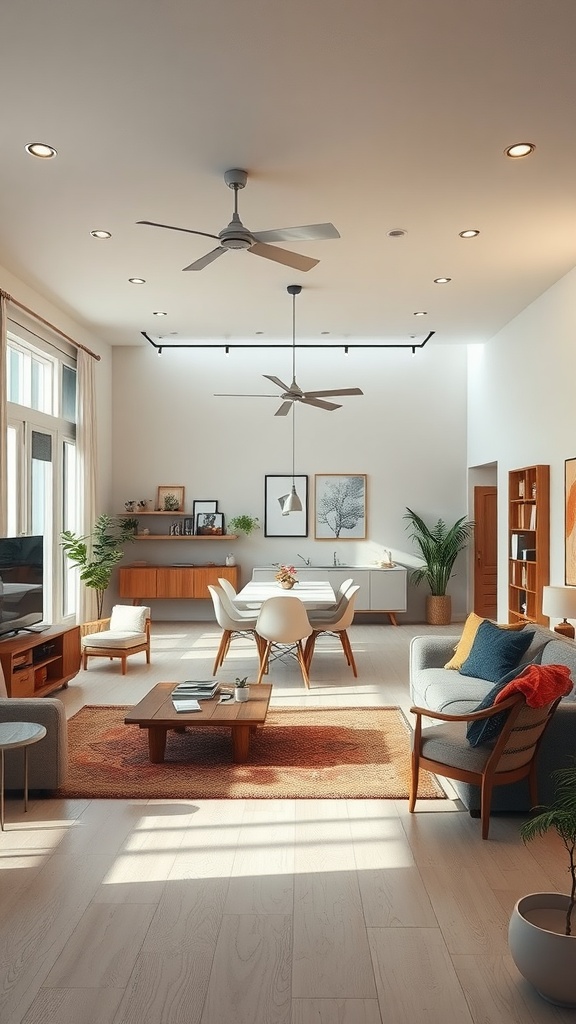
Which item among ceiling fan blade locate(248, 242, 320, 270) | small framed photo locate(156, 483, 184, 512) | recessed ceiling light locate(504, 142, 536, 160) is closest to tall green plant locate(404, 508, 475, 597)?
small framed photo locate(156, 483, 184, 512)

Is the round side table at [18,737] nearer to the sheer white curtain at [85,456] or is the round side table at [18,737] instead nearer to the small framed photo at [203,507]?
the sheer white curtain at [85,456]

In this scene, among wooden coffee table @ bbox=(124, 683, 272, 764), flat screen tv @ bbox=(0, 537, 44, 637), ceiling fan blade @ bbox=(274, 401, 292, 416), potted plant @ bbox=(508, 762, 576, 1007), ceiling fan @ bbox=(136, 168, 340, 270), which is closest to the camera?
potted plant @ bbox=(508, 762, 576, 1007)

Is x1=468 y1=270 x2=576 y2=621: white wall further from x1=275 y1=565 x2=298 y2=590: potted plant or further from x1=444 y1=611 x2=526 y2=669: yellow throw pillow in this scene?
x1=275 y1=565 x2=298 y2=590: potted plant

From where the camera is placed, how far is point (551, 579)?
687cm

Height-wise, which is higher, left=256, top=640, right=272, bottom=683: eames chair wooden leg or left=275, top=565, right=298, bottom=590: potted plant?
left=275, top=565, right=298, bottom=590: potted plant

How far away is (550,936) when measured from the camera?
7.55ft

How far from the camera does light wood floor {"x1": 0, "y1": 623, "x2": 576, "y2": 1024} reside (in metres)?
2.37

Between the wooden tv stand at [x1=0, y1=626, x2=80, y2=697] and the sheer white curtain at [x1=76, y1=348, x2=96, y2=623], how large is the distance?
2032 mm

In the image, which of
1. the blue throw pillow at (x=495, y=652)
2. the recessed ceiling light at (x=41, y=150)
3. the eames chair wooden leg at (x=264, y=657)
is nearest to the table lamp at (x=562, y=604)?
the blue throw pillow at (x=495, y=652)

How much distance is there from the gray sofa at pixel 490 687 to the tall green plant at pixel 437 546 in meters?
4.48

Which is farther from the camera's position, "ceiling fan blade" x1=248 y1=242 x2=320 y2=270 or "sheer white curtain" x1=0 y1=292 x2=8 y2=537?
"sheer white curtain" x1=0 y1=292 x2=8 y2=537

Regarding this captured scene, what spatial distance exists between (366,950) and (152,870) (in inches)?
40.7

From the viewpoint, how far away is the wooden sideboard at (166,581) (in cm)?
1011

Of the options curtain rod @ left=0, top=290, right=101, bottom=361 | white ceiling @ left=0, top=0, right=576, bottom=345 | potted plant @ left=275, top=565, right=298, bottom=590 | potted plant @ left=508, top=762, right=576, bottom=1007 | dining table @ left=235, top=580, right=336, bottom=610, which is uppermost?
white ceiling @ left=0, top=0, right=576, bottom=345
